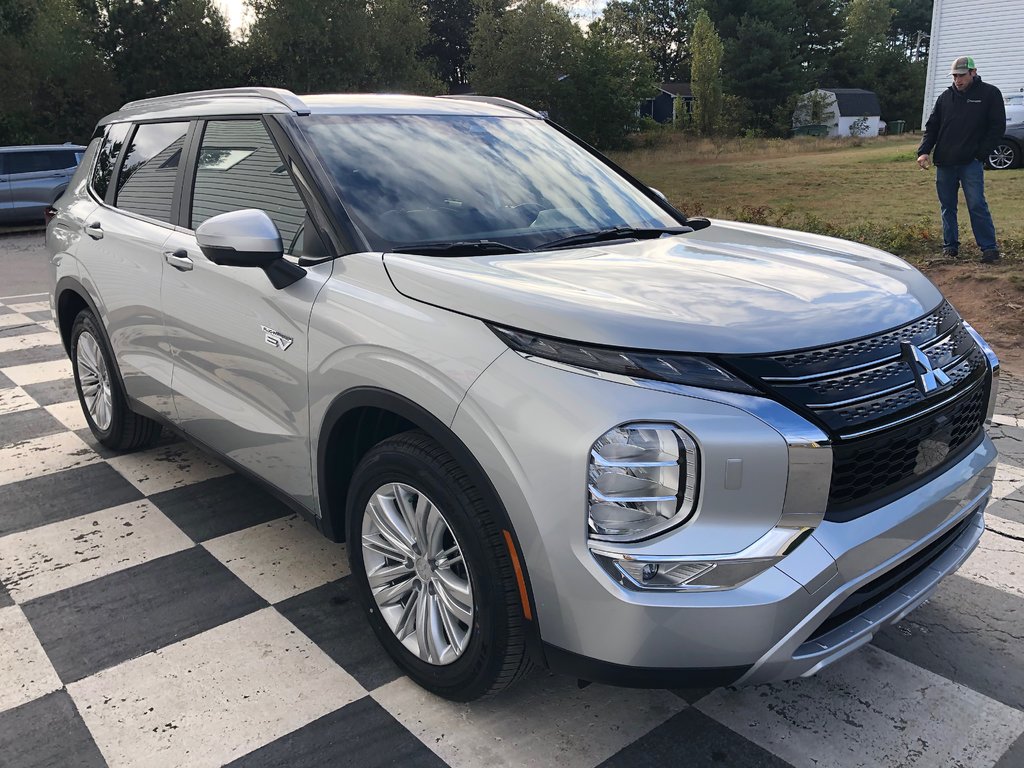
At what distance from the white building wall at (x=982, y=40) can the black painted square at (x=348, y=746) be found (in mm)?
30335

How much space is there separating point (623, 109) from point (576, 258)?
38.3 m

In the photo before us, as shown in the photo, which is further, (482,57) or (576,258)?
(482,57)

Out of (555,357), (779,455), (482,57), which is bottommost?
(779,455)

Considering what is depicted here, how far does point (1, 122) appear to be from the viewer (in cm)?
2300

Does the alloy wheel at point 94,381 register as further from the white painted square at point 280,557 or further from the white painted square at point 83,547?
the white painted square at point 280,557

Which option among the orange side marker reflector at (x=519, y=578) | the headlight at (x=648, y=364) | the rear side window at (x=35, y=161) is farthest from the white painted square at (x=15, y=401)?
the rear side window at (x=35, y=161)

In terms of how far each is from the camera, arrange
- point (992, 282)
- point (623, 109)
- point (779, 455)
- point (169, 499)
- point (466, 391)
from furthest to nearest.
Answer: point (623, 109) → point (992, 282) → point (169, 499) → point (466, 391) → point (779, 455)

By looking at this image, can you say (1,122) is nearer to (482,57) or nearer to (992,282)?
(482,57)

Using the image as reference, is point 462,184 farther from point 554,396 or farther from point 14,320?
point 14,320

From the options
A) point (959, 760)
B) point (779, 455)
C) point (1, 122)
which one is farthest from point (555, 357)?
point (1, 122)

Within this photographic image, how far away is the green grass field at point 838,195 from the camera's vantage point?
9156 mm

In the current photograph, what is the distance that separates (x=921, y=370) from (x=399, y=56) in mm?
29342

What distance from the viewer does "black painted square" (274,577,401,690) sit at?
2.60 meters

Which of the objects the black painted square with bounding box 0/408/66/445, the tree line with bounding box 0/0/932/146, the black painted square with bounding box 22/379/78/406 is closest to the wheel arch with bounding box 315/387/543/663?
the black painted square with bounding box 0/408/66/445
